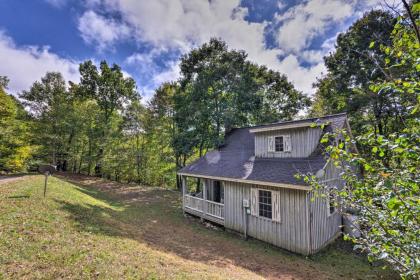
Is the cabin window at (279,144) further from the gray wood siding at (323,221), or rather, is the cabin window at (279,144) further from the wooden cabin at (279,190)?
the gray wood siding at (323,221)

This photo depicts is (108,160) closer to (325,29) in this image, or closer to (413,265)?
(325,29)

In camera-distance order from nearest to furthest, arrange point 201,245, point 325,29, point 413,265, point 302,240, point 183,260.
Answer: point 413,265
point 183,260
point 302,240
point 201,245
point 325,29

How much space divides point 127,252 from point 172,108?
18194mm

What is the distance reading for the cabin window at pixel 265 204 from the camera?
8.52m

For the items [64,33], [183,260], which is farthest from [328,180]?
[64,33]

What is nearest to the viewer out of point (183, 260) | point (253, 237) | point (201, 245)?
point (183, 260)

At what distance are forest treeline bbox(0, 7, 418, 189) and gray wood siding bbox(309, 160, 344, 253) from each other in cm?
804

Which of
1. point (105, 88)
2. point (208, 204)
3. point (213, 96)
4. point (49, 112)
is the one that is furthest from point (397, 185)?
point (49, 112)

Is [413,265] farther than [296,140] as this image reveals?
No

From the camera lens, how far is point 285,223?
26.1ft

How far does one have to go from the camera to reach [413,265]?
2.01m

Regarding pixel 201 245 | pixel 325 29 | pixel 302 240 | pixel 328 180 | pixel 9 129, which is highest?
pixel 325 29

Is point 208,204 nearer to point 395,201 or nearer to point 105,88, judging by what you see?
point 395,201

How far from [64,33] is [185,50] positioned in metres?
10.3
